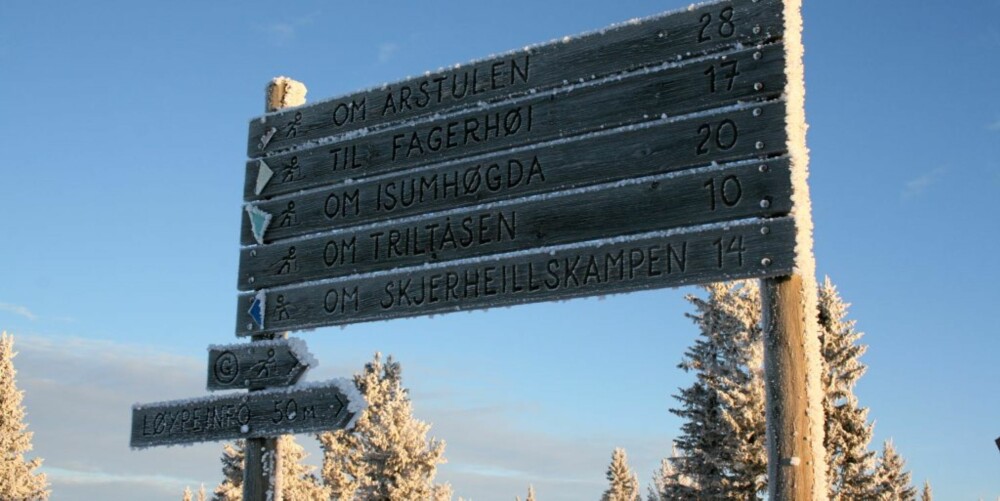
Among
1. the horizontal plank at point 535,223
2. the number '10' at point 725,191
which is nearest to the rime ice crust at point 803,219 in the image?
the horizontal plank at point 535,223

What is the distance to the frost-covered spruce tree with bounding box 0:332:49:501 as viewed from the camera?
4653cm

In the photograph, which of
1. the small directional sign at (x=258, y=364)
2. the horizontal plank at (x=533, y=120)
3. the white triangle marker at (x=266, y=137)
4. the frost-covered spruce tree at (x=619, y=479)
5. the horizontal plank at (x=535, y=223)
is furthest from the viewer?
the frost-covered spruce tree at (x=619, y=479)

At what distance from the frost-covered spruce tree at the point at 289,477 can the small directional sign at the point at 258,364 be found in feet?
113

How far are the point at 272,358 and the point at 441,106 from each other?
2866 millimetres

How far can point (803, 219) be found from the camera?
22.4 ft

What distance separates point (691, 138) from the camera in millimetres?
7441

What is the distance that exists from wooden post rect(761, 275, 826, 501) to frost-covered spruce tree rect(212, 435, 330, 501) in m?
38.4

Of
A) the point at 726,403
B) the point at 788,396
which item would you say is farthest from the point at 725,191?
the point at 726,403

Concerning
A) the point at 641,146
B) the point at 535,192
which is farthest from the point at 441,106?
the point at 641,146

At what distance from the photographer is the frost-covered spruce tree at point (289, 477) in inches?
1779

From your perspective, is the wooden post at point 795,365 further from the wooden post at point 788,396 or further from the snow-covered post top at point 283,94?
the snow-covered post top at point 283,94

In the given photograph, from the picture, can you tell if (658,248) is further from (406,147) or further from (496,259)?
(406,147)

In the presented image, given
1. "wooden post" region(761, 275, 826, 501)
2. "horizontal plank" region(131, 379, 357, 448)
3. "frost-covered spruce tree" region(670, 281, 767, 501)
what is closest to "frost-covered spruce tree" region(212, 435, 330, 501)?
"frost-covered spruce tree" region(670, 281, 767, 501)

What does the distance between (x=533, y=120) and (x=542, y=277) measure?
4.60 feet
